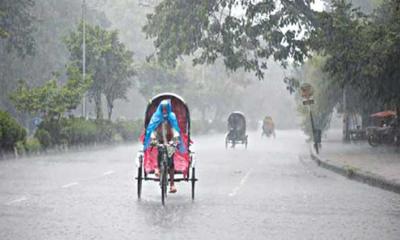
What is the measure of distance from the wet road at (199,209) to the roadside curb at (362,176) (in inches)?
15.4

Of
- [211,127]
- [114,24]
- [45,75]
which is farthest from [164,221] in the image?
[114,24]

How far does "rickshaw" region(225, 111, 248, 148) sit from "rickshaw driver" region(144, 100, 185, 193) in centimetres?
3410

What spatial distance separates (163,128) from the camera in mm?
16359

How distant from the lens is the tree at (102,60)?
54.8 m

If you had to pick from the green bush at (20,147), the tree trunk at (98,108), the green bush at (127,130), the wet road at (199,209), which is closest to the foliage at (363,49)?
the wet road at (199,209)

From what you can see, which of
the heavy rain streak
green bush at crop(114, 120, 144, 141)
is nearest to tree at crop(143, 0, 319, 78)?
the heavy rain streak

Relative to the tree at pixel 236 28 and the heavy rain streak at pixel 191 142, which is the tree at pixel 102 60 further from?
the tree at pixel 236 28

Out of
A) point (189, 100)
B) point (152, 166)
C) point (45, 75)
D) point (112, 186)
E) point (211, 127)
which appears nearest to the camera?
point (152, 166)

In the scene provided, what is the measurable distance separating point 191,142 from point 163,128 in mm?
865

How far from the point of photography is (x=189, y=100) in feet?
328

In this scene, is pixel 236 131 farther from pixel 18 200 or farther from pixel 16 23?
pixel 18 200

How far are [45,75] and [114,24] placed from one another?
4959 centimetres

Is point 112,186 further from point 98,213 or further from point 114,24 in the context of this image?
point 114,24

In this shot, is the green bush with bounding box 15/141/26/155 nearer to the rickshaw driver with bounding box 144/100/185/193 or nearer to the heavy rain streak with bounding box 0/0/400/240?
the heavy rain streak with bounding box 0/0/400/240
